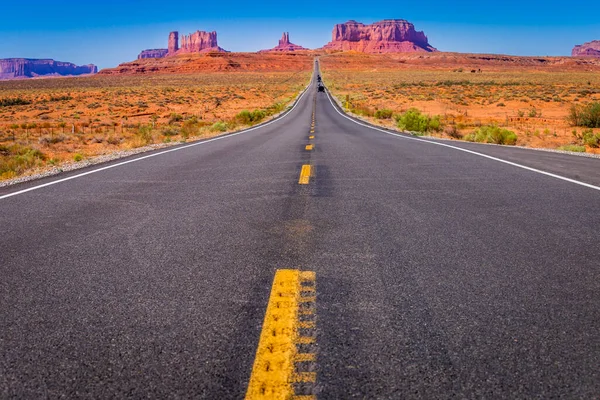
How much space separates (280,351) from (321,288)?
2.63 feet

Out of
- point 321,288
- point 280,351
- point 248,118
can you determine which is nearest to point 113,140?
point 248,118

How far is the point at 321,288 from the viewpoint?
9.91 ft

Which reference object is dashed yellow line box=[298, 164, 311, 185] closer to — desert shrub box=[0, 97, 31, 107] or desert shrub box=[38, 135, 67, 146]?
desert shrub box=[38, 135, 67, 146]

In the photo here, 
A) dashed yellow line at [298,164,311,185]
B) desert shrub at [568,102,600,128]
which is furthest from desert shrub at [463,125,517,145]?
dashed yellow line at [298,164,311,185]

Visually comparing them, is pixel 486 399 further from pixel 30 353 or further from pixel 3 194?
pixel 3 194

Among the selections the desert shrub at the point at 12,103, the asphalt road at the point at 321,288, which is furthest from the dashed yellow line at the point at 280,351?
the desert shrub at the point at 12,103

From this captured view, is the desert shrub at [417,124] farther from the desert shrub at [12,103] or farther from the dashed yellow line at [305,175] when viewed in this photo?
the desert shrub at [12,103]

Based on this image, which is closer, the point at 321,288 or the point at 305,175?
the point at 321,288

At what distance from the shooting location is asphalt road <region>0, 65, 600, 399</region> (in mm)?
2094

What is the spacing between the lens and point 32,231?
459cm

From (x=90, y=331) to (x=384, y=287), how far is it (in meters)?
1.81

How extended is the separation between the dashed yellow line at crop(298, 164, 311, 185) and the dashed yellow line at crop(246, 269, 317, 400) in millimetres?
4092

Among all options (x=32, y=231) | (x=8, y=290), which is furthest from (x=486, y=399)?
(x=32, y=231)

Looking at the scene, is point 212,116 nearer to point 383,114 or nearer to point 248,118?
point 248,118
